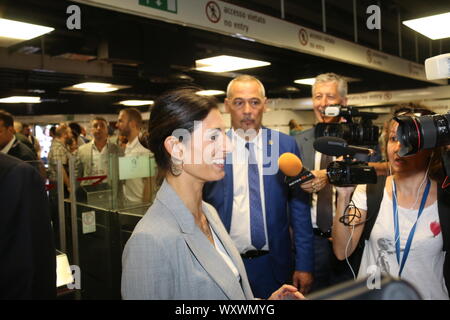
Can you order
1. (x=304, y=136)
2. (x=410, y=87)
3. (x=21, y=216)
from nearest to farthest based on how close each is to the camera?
(x=21, y=216) → (x=304, y=136) → (x=410, y=87)

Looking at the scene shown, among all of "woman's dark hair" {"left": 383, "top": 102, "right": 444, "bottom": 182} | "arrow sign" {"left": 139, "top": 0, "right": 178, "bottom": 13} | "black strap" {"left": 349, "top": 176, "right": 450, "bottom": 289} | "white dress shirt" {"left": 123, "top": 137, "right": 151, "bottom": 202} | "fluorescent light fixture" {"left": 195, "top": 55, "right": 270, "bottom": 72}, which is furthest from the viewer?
"fluorescent light fixture" {"left": 195, "top": 55, "right": 270, "bottom": 72}

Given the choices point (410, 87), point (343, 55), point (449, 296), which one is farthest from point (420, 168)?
point (410, 87)

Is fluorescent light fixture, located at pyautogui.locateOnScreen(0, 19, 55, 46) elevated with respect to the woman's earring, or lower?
elevated

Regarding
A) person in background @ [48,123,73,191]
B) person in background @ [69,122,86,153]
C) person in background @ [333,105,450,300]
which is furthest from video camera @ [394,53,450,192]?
person in background @ [69,122,86,153]

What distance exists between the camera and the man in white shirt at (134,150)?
3758 millimetres

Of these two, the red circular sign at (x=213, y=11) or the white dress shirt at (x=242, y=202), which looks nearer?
the white dress shirt at (x=242, y=202)

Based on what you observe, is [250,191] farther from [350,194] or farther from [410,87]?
[410,87]

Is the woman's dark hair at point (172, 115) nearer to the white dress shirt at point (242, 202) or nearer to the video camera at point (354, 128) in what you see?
the video camera at point (354, 128)

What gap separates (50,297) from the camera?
1.16 metres

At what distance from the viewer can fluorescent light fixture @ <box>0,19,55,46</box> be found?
3008 millimetres

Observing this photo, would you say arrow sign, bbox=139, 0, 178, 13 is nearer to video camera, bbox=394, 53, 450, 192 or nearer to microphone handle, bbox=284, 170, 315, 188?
microphone handle, bbox=284, 170, 315, 188

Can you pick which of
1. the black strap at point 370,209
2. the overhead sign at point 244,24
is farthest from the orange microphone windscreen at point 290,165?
the overhead sign at point 244,24

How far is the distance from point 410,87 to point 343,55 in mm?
7489

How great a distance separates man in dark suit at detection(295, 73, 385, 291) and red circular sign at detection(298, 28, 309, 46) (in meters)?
1.77
